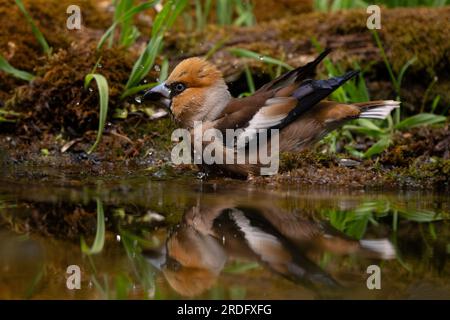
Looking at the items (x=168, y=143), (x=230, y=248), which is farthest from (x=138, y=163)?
(x=230, y=248)

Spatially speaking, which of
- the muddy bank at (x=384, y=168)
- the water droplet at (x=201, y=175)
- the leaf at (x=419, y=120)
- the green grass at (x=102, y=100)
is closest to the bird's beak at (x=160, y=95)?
the green grass at (x=102, y=100)

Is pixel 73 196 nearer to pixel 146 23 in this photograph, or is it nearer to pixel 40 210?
pixel 40 210

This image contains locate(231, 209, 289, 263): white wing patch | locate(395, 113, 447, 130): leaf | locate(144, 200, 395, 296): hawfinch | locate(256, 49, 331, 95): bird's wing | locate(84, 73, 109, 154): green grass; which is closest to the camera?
locate(144, 200, 395, 296): hawfinch

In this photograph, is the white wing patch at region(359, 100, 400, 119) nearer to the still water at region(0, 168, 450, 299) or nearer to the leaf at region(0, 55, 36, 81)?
the still water at region(0, 168, 450, 299)

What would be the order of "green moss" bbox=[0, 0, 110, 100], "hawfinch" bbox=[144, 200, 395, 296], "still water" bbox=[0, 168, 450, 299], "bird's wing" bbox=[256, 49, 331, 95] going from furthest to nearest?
"green moss" bbox=[0, 0, 110, 100] → "bird's wing" bbox=[256, 49, 331, 95] → "hawfinch" bbox=[144, 200, 395, 296] → "still water" bbox=[0, 168, 450, 299]

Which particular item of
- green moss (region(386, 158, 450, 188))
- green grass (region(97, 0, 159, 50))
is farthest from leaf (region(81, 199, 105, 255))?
green grass (region(97, 0, 159, 50))

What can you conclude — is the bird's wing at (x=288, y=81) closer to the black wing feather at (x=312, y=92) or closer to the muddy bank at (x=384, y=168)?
the black wing feather at (x=312, y=92)

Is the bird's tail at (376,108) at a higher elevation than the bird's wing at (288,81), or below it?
A: below
